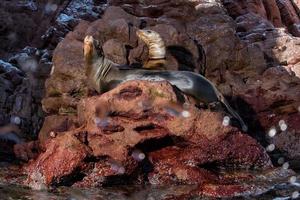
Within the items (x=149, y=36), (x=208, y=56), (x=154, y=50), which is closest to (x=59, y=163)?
(x=154, y=50)

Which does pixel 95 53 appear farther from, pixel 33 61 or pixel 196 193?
pixel 33 61

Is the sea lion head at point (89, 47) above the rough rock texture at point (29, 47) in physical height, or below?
above

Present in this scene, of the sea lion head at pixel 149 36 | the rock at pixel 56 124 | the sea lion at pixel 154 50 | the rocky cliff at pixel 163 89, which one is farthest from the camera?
the sea lion head at pixel 149 36

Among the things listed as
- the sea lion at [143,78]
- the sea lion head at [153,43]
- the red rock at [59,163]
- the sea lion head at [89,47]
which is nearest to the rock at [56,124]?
the sea lion at [143,78]

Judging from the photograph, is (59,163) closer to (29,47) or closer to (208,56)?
(208,56)

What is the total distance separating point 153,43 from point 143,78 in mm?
1307

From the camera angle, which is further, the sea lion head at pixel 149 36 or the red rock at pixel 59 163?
the sea lion head at pixel 149 36

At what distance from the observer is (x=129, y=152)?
5629 mm

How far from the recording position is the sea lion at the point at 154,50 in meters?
8.34

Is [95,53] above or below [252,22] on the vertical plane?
above

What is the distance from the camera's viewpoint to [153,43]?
27.7ft

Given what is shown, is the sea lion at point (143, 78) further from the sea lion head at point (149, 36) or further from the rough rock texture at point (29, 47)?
the rough rock texture at point (29, 47)

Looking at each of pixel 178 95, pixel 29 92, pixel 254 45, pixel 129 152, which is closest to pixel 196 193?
pixel 129 152

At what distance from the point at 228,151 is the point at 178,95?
96 centimetres
